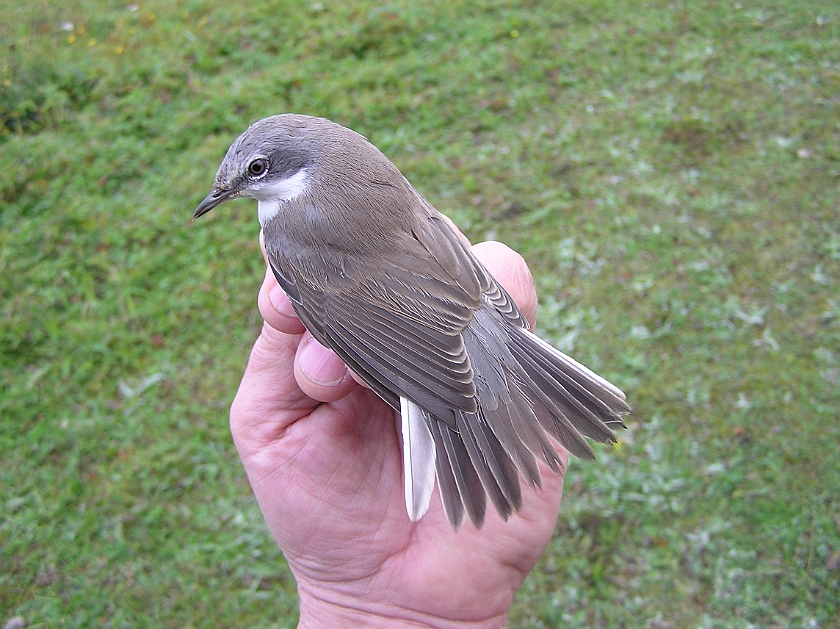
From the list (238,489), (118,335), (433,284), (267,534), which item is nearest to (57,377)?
(118,335)

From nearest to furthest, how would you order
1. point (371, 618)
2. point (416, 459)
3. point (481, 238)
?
point (416, 459), point (371, 618), point (481, 238)

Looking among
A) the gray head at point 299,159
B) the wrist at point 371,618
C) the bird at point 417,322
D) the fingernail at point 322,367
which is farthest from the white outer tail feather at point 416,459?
the gray head at point 299,159

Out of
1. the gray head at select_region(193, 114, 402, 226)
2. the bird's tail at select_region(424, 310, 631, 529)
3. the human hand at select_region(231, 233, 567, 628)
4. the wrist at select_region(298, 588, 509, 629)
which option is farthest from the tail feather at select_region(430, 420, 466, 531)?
the gray head at select_region(193, 114, 402, 226)

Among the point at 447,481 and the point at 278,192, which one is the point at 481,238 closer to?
the point at 278,192

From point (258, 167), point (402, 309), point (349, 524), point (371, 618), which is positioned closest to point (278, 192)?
point (258, 167)

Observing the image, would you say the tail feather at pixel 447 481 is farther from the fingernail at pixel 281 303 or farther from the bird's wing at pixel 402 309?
the fingernail at pixel 281 303
